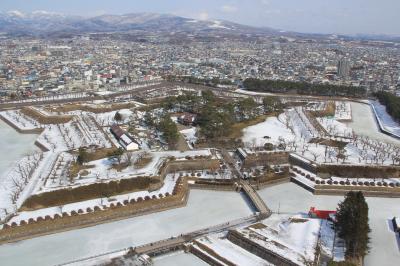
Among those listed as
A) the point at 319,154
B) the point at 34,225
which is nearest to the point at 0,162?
the point at 34,225

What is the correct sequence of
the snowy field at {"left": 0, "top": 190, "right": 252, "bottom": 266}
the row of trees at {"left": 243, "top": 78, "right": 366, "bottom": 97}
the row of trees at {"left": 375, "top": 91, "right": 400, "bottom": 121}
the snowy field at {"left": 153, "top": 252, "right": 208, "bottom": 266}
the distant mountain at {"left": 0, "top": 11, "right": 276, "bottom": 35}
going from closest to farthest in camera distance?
the snowy field at {"left": 153, "top": 252, "right": 208, "bottom": 266} < the snowy field at {"left": 0, "top": 190, "right": 252, "bottom": 266} < the row of trees at {"left": 375, "top": 91, "right": 400, "bottom": 121} < the row of trees at {"left": 243, "top": 78, "right": 366, "bottom": 97} < the distant mountain at {"left": 0, "top": 11, "right": 276, "bottom": 35}

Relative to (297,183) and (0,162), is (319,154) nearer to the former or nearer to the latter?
(297,183)

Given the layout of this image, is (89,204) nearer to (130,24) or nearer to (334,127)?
(334,127)

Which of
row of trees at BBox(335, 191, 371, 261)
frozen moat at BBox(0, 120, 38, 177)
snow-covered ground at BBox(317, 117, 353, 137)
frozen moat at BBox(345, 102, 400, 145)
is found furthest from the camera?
frozen moat at BBox(345, 102, 400, 145)

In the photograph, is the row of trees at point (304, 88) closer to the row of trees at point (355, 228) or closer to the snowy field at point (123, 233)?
the snowy field at point (123, 233)

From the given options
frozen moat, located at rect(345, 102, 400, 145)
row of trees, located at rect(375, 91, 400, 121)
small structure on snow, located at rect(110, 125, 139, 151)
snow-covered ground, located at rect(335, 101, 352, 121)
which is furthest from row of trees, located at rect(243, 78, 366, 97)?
small structure on snow, located at rect(110, 125, 139, 151)

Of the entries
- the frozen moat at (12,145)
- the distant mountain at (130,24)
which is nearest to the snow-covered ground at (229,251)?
the frozen moat at (12,145)

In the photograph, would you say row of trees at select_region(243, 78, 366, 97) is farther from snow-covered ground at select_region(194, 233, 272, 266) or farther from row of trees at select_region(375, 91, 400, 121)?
snow-covered ground at select_region(194, 233, 272, 266)

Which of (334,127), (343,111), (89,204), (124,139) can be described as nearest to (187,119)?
(124,139)
